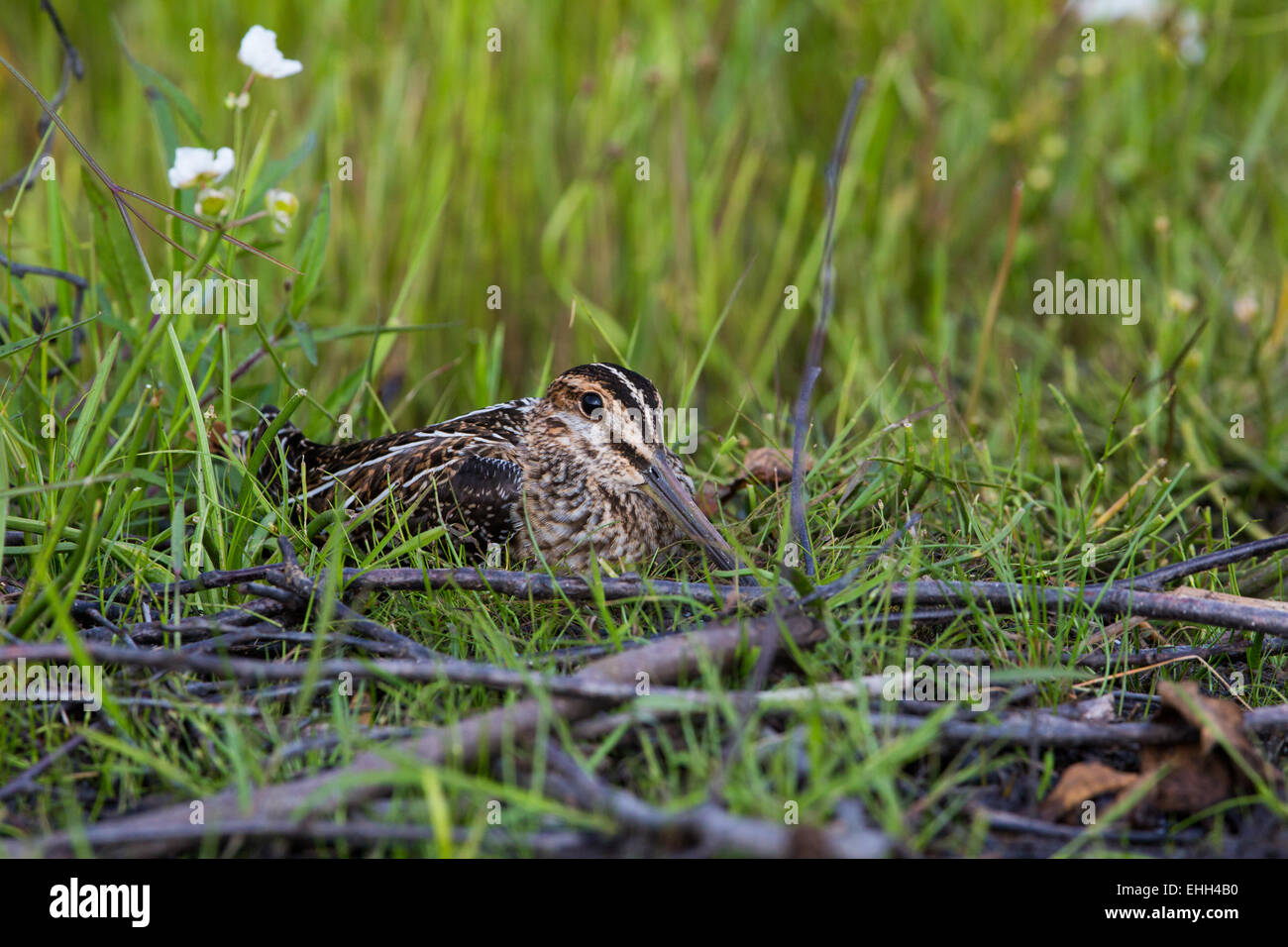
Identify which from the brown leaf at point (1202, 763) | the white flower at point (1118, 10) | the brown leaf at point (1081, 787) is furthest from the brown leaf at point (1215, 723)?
the white flower at point (1118, 10)

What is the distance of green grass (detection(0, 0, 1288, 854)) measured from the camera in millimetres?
3783

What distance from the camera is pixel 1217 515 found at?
458 centimetres

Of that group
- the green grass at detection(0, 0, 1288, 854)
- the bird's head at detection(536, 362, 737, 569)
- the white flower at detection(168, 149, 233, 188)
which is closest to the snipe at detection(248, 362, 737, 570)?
the bird's head at detection(536, 362, 737, 569)

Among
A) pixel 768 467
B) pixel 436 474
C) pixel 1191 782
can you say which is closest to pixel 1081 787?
pixel 1191 782

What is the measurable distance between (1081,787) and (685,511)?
4.52 ft

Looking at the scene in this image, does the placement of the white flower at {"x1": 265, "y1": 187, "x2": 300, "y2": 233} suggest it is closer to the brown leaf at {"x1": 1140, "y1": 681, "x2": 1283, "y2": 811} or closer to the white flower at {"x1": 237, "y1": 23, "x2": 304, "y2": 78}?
the white flower at {"x1": 237, "y1": 23, "x2": 304, "y2": 78}

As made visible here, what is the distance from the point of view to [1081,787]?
2.64 m

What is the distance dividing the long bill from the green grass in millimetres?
205

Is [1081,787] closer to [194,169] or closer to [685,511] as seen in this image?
[685,511]

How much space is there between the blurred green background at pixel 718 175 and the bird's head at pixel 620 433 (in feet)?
5.03
